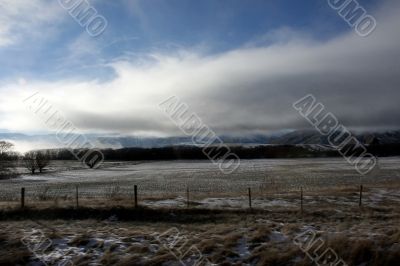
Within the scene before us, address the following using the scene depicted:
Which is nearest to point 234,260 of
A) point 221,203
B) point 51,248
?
point 51,248

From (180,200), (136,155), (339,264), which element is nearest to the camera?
(339,264)

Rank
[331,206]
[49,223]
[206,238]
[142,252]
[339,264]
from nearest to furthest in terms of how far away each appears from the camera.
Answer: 1. [339,264]
2. [142,252]
3. [206,238]
4. [49,223]
5. [331,206]

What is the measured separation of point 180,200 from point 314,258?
17275 millimetres

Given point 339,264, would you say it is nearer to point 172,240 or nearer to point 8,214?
point 172,240

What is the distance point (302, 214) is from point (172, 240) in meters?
10.2

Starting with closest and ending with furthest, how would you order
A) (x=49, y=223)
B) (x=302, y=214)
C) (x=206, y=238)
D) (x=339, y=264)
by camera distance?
(x=339, y=264) → (x=206, y=238) → (x=49, y=223) → (x=302, y=214)

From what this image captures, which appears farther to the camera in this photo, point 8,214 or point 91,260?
point 8,214

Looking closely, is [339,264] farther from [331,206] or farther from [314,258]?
[331,206]

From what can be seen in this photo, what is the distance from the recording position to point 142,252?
13516mm

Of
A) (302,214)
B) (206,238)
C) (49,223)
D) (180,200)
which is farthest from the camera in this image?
(180,200)

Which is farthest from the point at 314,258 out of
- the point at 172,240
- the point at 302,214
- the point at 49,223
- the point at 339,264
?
the point at 49,223

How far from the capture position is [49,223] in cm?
2058

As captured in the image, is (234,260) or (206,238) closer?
(234,260)

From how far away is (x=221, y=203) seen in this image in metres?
27.9
